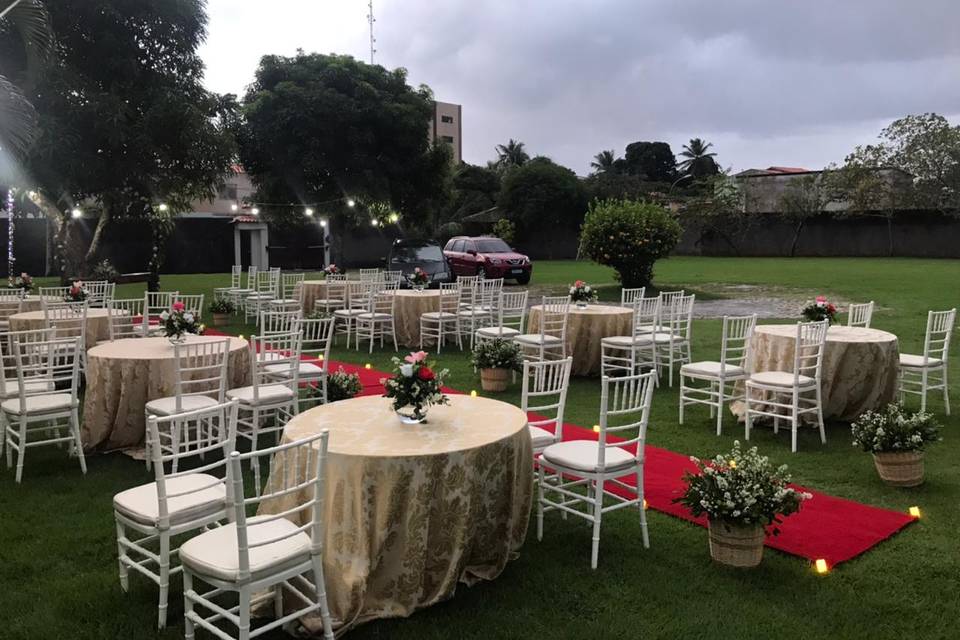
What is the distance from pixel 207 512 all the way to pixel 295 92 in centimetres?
2022

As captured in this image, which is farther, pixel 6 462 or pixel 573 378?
pixel 573 378

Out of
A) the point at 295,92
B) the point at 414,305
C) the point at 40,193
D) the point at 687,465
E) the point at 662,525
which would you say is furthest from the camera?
the point at 295,92

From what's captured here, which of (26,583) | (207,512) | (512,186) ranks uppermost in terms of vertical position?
(512,186)

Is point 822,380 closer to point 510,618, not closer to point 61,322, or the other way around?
point 510,618

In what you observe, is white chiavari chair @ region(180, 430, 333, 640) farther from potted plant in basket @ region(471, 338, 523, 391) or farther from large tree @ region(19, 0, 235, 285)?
large tree @ region(19, 0, 235, 285)

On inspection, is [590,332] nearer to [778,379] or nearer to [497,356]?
[497,356]

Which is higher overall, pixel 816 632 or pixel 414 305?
pixel 414 305

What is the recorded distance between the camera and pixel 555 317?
930 centimetres

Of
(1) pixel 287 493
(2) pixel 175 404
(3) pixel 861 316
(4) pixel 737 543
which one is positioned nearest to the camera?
(1) pixel 287 493

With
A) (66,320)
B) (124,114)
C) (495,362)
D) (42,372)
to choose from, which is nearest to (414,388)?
(495,362)

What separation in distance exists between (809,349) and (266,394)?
4.46m

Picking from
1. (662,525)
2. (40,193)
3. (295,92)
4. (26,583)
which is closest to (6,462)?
(26,583)

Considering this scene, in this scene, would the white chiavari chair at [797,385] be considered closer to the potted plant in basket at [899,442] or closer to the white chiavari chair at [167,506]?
the potted plant in basket at [899,442]

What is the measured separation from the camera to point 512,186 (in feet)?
117
